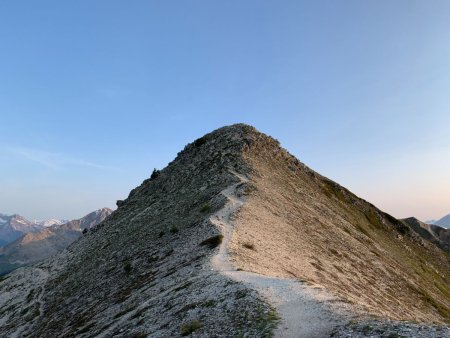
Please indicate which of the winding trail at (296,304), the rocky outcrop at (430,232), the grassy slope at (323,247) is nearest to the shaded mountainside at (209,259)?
the grassy slope at (323,247)

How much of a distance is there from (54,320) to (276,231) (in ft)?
112

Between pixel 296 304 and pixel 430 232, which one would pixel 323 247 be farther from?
pixel 430 232

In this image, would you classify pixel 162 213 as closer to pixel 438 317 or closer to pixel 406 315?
pixel 406 315

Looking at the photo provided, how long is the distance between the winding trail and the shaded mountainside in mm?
1066

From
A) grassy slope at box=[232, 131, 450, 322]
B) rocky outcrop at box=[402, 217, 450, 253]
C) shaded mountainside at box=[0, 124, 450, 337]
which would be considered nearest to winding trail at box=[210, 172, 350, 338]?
shaded mountainside at box=[0, 124, 450, 337]

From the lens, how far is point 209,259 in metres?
42.3

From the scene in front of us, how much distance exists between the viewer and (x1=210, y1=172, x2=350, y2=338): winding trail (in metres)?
23.5

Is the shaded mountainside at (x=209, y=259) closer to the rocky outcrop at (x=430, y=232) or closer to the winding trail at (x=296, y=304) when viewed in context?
the winding trail at (x=296, y=304)

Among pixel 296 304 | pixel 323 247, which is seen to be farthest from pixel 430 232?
pixel 296 304

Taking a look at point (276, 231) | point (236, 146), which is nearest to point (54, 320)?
point (276, 231)

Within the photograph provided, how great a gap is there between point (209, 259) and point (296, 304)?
15.8 meters

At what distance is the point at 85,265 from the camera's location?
75.2 metres

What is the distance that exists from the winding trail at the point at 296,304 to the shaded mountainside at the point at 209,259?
1.07 meters

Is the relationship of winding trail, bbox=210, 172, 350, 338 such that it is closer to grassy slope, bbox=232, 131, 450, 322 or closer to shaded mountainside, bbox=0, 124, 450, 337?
shaded mountainside, bbox=0, 124, 450, 337
